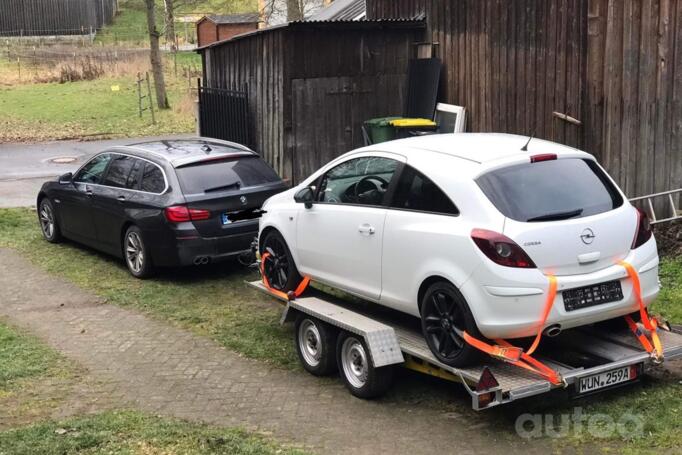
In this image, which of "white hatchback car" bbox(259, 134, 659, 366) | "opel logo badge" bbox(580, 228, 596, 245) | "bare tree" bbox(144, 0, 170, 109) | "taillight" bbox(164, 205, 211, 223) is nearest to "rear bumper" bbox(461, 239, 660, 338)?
"white hatchback car" bbox(259, 134, 659, 366)

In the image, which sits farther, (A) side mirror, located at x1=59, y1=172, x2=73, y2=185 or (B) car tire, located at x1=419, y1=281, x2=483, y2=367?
(A) side mirror, located at x1=59, y1=172, x2=73, y2=185

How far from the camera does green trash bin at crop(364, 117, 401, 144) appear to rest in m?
13.3

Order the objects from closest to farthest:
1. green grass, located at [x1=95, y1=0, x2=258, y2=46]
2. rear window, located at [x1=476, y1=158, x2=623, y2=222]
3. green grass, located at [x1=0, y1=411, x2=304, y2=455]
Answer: green grass, located at [x1=0, y1=411, x2=304, y2=455]
rear window, located at [x1=476, y1=158, x2=623, y2=222]
green grass, located at [x1=95, y1=0, x2=258, y2=46]

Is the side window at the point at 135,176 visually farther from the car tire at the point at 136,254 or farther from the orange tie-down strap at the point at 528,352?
the orange tie-down strap at the point at 528,352

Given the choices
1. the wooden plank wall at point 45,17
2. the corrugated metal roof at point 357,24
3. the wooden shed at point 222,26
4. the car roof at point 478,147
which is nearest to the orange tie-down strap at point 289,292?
the car roof at point 478,147

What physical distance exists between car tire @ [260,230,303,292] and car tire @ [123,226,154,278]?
7.96 feet

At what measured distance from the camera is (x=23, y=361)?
301 inches

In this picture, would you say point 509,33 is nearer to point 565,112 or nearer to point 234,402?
point 565,112

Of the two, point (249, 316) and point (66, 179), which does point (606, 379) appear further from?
point (66, 179)

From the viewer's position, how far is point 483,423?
5996 mm

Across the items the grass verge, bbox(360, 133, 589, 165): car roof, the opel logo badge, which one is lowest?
the grass verge

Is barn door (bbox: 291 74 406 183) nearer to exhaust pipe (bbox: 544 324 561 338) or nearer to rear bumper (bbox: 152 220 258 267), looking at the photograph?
rear bumper (bbox: 152 220 258 267)

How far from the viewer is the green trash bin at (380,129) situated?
43.5 ft

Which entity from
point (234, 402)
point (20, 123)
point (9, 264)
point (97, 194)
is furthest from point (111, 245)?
point (20, 123)
